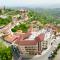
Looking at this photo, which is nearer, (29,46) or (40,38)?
(29,46)

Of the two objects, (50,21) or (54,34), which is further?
(50,21)

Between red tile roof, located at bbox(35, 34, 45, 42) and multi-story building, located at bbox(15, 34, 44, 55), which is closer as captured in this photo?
multi-story building, located at bbox(15, 34, 44, 55)

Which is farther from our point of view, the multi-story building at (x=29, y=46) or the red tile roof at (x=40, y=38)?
the red tile roof at (x=40, y=38)

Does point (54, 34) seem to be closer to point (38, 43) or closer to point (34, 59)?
point (38, 43)

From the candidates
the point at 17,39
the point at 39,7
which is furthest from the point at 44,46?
the point at 39,7

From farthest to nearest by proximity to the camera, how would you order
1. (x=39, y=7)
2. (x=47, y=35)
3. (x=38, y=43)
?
→ (x=39, y=7)
(x=47, y=35)
(x=38, y=43)

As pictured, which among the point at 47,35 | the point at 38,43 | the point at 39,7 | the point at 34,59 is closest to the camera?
the point at 34,59

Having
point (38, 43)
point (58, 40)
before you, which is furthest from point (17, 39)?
point (58, 40)

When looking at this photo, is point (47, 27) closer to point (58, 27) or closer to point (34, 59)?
point (58, 27)

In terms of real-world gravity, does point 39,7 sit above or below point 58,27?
above
